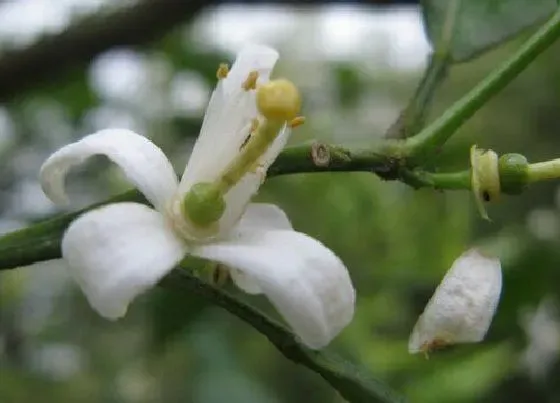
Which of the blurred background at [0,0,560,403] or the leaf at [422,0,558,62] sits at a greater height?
the leaf at [422,0,558,62]

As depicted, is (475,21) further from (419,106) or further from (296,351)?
(296,351)

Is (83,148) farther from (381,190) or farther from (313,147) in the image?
(381,190)

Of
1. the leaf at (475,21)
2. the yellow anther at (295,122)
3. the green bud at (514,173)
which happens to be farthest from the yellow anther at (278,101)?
the leaf at (475,21)

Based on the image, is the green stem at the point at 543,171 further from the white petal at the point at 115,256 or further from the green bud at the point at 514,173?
the white petal at the point at 115,256

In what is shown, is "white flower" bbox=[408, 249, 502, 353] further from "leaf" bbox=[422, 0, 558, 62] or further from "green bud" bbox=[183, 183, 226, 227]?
"leaf" bbox=[422, 0, 558, 62]

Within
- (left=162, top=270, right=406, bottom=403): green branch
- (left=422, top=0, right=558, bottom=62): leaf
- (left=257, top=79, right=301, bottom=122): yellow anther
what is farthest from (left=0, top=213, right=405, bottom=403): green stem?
(left=422, top=0, right=558, bottom=62): leaf

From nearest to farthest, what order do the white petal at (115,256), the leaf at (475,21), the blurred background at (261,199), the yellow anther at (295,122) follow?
1. the white petal at (115,256)
2. the yellow anther at (295,122)
3. the leaf at (475,21)
4. the blurred background at (261,199)

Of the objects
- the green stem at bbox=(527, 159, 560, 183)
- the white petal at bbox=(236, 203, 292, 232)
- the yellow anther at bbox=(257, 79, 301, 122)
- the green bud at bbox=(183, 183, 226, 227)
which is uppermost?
the yellow anther at bbox=(257, 79, 301, 122)
